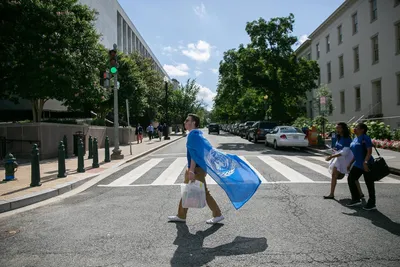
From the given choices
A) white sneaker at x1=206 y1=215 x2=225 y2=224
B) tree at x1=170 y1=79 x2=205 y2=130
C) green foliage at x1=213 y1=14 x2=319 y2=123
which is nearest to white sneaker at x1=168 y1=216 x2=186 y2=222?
white sneaker at x1=206 y1=215 x2=225 y2=224

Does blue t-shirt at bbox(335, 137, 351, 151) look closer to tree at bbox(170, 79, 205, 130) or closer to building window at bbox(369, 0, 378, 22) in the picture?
building window at bbox(369, 0, 378, 22)

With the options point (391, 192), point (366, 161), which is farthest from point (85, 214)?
point (391, 192)

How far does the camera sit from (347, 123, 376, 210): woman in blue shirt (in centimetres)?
586

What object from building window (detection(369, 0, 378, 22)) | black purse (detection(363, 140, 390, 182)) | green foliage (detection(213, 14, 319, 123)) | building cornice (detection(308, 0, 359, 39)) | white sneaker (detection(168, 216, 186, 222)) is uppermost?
building cornice (detection(308, 0, 359, 39))

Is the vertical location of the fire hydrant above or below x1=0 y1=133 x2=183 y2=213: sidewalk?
above

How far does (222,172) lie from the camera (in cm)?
502

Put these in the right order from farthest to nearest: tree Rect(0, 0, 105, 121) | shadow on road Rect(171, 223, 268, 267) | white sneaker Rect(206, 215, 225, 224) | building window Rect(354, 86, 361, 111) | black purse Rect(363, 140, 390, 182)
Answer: building window Rect(354, 86, 361, 111), tree Rect(0, 0, 105, 121), black purse Rect(363, 140, 390, 182), white sneaker Rect(206, 215, 225, 224), shadow on road Rect(171, 223, 268, 267)

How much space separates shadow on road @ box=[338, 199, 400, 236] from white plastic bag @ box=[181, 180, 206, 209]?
2546 mm

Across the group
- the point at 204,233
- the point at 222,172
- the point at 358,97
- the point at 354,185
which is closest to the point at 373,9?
the point at 358,97

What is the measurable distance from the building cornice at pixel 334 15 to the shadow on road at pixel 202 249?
31.8 metres

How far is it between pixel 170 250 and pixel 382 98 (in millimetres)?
26657

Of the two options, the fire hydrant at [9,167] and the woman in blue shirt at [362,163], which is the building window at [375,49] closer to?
the woman in blue shirt at [362,163]

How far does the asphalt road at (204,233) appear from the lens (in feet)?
12.5

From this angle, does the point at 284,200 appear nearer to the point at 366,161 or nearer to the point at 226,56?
the point at 366,161
